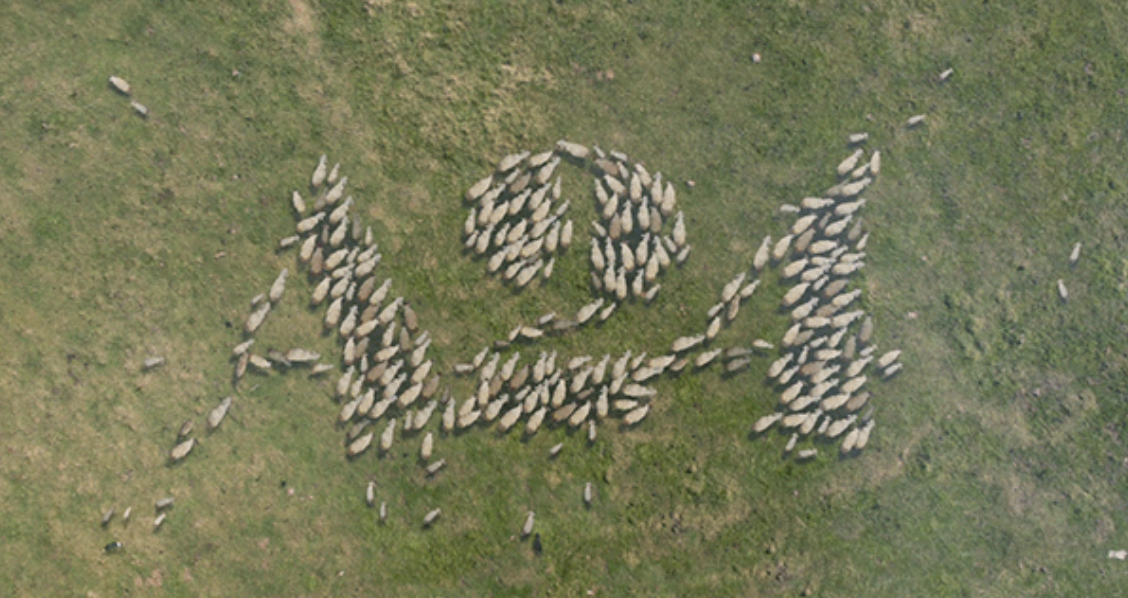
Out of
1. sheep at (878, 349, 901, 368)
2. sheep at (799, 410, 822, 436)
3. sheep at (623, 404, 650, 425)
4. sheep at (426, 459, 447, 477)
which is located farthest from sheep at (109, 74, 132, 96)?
sheep at (878, 349, 901, 368)

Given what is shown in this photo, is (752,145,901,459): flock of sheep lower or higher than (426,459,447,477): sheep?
higher

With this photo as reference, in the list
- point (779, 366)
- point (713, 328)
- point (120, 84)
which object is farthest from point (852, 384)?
point (120, 84)

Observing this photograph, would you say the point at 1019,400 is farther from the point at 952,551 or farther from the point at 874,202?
the point at 874,202

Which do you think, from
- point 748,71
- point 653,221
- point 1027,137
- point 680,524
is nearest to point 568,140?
point 653,221

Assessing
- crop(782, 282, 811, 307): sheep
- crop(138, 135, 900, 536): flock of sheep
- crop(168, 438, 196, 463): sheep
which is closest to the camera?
crop(168, 438, 196, 463): sheep

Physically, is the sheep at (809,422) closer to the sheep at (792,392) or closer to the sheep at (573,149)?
the sheep at (792,392)

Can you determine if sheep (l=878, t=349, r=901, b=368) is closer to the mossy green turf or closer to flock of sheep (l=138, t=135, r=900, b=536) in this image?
flock of sheep (l=138, t=135, r=900, b=536)

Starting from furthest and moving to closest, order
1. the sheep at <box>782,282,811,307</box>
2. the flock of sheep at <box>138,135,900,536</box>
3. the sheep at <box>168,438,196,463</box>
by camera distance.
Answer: the sheep at <box>782,282,811,307</box> < the flock of sheep at <box>138,135,900,536</box> < the sheep at <box>168,438,196,463</box>

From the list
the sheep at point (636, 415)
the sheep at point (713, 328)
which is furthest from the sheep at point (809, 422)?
the sheep at point (636, 415)

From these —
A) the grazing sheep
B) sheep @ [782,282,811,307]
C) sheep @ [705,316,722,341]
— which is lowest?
the grazing sheep
